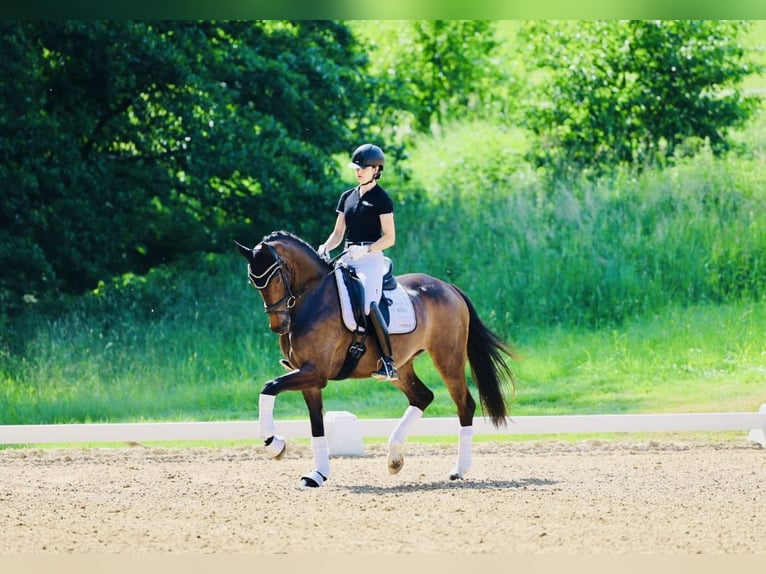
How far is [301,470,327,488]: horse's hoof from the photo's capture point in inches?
252

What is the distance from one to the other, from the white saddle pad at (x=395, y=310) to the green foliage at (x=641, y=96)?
5971 mm

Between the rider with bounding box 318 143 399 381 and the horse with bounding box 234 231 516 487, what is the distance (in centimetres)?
13

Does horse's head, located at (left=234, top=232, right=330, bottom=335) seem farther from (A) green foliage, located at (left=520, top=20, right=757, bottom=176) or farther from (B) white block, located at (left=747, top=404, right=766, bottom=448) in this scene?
(A) green foliage, located at (left=520, top=20, right=757, bottom=176)

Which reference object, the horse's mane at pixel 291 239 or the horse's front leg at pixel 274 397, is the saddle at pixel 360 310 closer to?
the horse's mane at pixel 291 239

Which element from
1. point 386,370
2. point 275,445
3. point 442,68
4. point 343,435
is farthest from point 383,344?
point 442,68

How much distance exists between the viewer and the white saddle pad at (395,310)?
6336 mm

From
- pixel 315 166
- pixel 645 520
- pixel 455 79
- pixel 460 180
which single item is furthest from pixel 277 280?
pixel 455 79

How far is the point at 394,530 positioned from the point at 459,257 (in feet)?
21.8

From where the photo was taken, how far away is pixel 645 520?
549 centimetres

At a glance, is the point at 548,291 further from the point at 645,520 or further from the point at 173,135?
the point at 645,520

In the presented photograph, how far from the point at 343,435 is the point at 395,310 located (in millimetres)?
1677

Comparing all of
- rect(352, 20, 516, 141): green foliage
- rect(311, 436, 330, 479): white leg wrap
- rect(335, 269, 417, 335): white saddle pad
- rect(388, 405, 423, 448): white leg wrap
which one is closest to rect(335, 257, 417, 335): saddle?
rect(335, 269, 417, 335): white saddle pad

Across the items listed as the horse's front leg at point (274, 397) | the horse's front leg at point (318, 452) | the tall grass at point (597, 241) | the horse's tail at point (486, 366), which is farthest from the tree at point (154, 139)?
the horse's front leg at point (274, 397)

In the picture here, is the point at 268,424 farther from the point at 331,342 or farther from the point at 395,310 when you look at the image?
the point at 395,310
